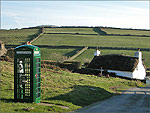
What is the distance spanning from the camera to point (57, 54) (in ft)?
241

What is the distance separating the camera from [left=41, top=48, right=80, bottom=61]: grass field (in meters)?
70.9

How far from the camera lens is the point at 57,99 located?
1997cm

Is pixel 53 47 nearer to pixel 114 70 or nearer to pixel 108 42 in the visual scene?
pixel 108 42

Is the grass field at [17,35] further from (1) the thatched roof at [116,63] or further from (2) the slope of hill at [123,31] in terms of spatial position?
(1) the thatched roof at [116,63]

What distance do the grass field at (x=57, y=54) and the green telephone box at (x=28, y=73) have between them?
5069 cm

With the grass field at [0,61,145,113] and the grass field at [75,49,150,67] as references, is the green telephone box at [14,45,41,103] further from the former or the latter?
the grass field at [75,49,150,67]

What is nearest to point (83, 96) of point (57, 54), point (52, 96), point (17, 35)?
point (52, 96)

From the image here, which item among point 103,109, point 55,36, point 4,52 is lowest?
point 103,109

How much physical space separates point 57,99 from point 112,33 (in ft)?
270

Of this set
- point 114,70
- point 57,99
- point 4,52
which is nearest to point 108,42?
point 114,70

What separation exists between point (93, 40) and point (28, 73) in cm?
7286

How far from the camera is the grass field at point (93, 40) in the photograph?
8456 cm

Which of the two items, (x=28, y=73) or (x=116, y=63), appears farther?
(x=116, y=63)

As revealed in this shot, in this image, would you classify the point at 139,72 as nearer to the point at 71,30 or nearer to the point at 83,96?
the point at 83,96
